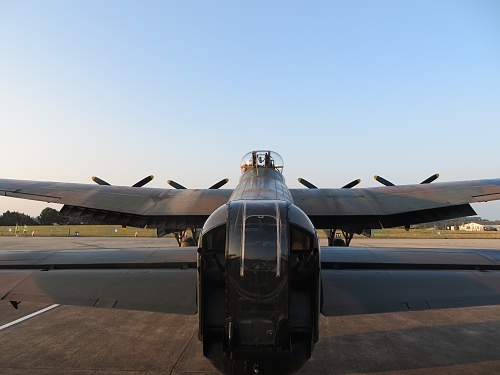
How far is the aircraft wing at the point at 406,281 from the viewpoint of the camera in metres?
5.49

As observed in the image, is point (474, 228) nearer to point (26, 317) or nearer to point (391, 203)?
point (391, 203)

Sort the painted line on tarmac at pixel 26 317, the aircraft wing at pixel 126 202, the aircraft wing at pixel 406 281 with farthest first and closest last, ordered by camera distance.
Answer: the aircraft wing at pixel 126 202
the painted line on tarmac at pixel 26 317
the aircraft wing at pixel 406 281

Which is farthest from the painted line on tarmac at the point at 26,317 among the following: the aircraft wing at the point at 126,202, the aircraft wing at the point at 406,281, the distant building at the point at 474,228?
the distant building at the point at 474,228

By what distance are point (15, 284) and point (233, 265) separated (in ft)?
12.1

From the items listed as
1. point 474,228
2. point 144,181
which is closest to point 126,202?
point 144,181

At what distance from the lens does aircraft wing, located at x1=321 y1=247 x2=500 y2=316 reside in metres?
5.49

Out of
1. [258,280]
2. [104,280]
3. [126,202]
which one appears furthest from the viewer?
[126,202]

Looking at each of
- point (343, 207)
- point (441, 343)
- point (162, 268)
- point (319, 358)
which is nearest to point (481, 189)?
point (343, 207)

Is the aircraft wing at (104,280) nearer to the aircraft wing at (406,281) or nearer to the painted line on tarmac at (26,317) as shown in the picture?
the aircraft wing at (406,281)

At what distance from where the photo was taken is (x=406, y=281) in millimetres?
5914

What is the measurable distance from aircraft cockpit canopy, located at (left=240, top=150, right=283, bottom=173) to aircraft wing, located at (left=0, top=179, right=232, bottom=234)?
7.37 ft

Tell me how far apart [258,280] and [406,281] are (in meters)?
2.94

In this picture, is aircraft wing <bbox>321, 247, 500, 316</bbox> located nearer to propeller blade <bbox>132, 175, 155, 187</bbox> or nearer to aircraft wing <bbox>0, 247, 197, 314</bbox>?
aircraft wing <bbox>0, 247, 197, 314</bbox>

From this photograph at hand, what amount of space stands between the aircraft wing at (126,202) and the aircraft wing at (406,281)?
765 cm
